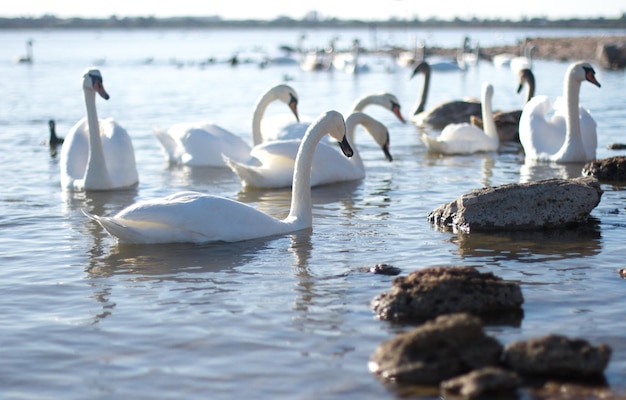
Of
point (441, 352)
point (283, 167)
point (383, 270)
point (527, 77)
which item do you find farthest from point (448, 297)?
point (527, 77)

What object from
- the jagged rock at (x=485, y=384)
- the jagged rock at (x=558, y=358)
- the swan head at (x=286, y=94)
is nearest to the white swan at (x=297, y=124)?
the swan head at (x=286, y=94)

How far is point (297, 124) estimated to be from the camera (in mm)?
13648

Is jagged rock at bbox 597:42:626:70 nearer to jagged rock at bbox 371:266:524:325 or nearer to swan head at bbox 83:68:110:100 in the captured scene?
swan head at bbox 83:68:110:100

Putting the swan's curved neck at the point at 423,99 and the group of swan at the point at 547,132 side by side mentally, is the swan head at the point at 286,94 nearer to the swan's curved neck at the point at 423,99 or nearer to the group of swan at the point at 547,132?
the group of swan at the point at 547,132

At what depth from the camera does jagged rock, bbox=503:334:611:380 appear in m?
4.89

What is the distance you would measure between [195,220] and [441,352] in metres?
3.32

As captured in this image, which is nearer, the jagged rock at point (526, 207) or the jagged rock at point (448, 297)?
the jagged rock at point (448, 297)

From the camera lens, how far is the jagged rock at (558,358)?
4.89m

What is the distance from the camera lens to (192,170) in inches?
515

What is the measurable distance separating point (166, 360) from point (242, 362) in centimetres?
41

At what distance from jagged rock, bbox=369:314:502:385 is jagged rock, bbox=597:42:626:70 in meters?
36.0

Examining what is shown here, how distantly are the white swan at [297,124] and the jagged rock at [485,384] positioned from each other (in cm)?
863

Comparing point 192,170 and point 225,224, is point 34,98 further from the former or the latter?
point 225,224

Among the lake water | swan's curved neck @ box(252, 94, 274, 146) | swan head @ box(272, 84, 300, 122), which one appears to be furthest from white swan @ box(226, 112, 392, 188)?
swan head @ box(272, 84, 300, 122)
